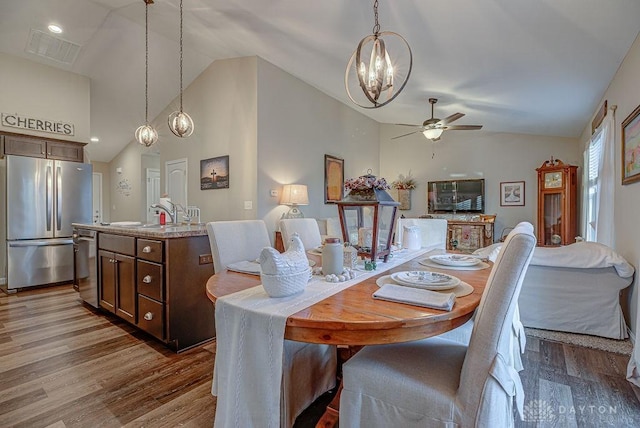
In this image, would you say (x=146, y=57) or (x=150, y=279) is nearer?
(x=150, y=279)

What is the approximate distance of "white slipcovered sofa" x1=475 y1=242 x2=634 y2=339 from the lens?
2.56m

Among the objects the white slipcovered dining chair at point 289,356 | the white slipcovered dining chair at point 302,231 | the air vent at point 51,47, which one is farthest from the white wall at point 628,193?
the air vent at point 51,47

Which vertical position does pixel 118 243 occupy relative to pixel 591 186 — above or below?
below

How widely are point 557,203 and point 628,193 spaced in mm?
2839

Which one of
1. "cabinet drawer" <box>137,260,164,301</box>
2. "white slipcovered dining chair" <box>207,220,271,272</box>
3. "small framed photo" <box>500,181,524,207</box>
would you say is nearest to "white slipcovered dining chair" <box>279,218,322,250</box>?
"white slipcovered dining chair" <box>207,220,271,272</box>

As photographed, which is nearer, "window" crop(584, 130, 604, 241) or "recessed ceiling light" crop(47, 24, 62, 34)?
"window" crop(584, 130, 604, 241)

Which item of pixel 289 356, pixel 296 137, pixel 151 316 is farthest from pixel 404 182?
pixel 289 356

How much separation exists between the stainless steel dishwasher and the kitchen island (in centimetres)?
62

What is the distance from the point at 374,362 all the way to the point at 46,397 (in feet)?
6.75

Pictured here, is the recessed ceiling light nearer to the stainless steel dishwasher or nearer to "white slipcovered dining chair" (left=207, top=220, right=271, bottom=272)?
the stainless steel dishwasher

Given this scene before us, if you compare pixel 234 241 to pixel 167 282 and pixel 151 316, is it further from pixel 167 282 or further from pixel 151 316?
pixel 151 316

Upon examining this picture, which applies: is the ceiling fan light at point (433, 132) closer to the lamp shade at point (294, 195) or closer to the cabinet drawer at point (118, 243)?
the lamp shade at point (294, 195)

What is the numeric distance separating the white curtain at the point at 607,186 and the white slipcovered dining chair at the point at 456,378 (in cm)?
275

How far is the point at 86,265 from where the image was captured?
3494 mm
